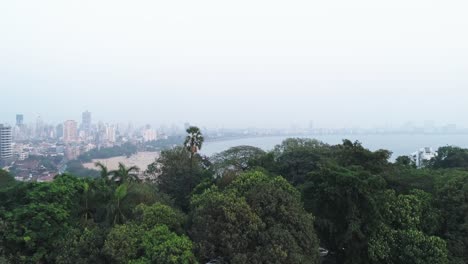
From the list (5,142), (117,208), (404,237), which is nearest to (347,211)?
(404,237)

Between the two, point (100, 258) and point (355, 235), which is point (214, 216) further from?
point (355, 235)

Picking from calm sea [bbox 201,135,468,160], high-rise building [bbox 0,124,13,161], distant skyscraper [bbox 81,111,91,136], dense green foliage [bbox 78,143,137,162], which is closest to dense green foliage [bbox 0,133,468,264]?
calm sea [bbox 201,135,468,160]

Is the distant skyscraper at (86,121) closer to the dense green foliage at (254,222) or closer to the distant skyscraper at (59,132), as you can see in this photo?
the distant skyscraper at (59,132)

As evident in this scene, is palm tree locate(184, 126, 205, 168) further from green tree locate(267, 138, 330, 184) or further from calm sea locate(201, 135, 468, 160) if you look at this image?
calm sea locate(201, 135, 468, 160)

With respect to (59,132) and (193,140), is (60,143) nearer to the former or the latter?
(59,132)

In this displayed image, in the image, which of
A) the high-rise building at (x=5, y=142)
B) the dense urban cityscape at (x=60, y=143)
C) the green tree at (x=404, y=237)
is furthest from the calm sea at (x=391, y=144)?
the green tree at (x=404, y=237)

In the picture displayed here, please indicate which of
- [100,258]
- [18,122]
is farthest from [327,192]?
[18,122]
